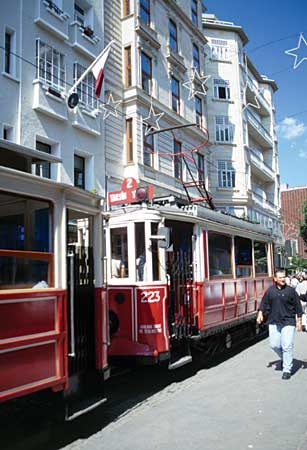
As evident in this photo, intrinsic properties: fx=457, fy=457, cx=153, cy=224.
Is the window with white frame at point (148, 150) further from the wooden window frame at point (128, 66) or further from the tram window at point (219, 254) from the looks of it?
the tram window at point (219, 254)

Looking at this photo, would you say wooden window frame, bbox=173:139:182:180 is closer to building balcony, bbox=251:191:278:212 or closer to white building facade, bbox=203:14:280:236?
white building facade, bbox=203:14:280:236

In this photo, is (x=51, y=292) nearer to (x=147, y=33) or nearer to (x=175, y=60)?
(x=147, y=33)

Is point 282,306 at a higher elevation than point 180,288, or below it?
below

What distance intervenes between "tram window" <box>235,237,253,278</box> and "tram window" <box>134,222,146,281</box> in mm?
3536

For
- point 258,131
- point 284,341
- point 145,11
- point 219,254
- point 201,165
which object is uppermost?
point 145,11

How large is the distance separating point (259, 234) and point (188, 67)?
1454cm

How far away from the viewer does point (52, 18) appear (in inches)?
583

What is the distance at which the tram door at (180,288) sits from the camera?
24.8 ft

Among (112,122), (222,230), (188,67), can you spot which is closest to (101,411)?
(222,230)

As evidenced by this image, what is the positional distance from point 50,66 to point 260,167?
2238 cm

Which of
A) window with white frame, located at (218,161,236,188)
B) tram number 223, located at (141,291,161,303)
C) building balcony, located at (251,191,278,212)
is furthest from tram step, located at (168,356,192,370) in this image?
building balcony, located at (251,191,278,212)

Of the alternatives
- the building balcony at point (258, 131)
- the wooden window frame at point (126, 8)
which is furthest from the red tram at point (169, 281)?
the building balcony at point (258, 131)

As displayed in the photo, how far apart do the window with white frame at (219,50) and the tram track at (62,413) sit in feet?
85.1

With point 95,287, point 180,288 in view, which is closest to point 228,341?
point 180,288
